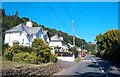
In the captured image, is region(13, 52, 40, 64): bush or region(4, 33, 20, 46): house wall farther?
region(4, 33, 20, 46): house wall

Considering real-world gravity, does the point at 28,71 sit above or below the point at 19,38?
below

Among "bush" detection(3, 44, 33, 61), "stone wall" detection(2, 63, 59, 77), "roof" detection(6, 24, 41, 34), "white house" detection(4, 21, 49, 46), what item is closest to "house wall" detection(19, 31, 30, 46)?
"white house" detection(4, 21, 49, 46)

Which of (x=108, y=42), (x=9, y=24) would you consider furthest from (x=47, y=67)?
(x=9, y=24)

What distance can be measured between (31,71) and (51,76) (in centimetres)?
369

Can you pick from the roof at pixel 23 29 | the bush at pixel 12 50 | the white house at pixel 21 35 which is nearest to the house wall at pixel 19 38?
the white house at pixel 21 35

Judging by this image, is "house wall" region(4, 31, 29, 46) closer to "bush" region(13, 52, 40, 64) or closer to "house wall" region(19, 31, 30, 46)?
"house wall" region(19, 31, 30, 46)

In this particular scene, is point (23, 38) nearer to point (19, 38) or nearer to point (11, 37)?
point (19, 38)

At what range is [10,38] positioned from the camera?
58.7m

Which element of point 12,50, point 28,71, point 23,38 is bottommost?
Result: point 28,71

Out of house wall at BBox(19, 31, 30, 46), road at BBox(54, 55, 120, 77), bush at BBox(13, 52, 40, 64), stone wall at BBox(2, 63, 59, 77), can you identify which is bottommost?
road at BBox(54, 55, 120, 77)

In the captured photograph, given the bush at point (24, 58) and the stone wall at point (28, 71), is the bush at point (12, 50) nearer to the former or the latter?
the bush at point (24, 58)

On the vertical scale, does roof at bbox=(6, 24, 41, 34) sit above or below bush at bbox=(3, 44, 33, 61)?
above

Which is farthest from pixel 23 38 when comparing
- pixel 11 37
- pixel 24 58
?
pixel 24 58

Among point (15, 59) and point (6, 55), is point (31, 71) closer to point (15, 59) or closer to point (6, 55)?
point (15, 59)
